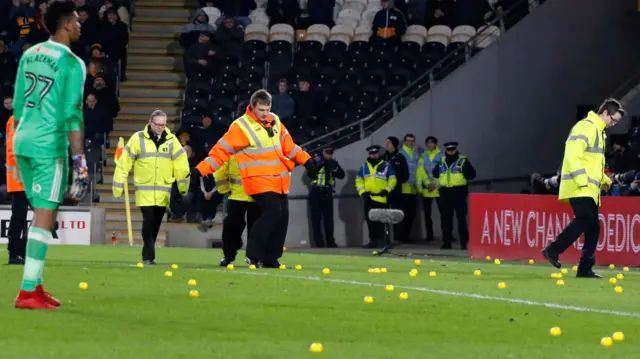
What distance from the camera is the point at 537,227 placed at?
22344 millimetres

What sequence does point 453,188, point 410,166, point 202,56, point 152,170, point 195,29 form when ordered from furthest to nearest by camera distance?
point 195,29 < point 202,56 < point 410,166 < point 453,188 < point 152,170

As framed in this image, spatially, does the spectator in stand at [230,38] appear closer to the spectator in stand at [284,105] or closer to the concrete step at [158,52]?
the spectator in stand at [284,105]

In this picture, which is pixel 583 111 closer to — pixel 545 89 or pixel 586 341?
pixel 545 89

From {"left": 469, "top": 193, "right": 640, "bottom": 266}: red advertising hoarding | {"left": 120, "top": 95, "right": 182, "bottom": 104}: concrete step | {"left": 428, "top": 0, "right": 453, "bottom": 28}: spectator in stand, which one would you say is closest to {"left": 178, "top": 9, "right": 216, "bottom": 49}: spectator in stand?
{"left": 120, "top": 95, "right": 182, "bottom": 104}: concrete step

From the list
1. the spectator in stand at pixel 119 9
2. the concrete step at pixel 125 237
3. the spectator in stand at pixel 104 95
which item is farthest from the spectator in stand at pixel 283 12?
the concrete step at pixel 125 237

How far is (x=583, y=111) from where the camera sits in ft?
102

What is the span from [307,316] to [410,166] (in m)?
→ 17.9

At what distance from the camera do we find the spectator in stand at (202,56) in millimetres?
30953

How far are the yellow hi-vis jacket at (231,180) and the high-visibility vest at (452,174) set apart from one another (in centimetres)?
1002

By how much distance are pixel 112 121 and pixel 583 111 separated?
9.99 metres

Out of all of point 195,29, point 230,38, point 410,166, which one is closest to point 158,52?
point 195,29

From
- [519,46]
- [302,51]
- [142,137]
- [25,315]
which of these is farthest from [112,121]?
[25,315]

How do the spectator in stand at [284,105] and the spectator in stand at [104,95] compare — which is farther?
the spectator in stand at [104,95]

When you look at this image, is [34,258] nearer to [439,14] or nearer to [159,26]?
[439,14]
